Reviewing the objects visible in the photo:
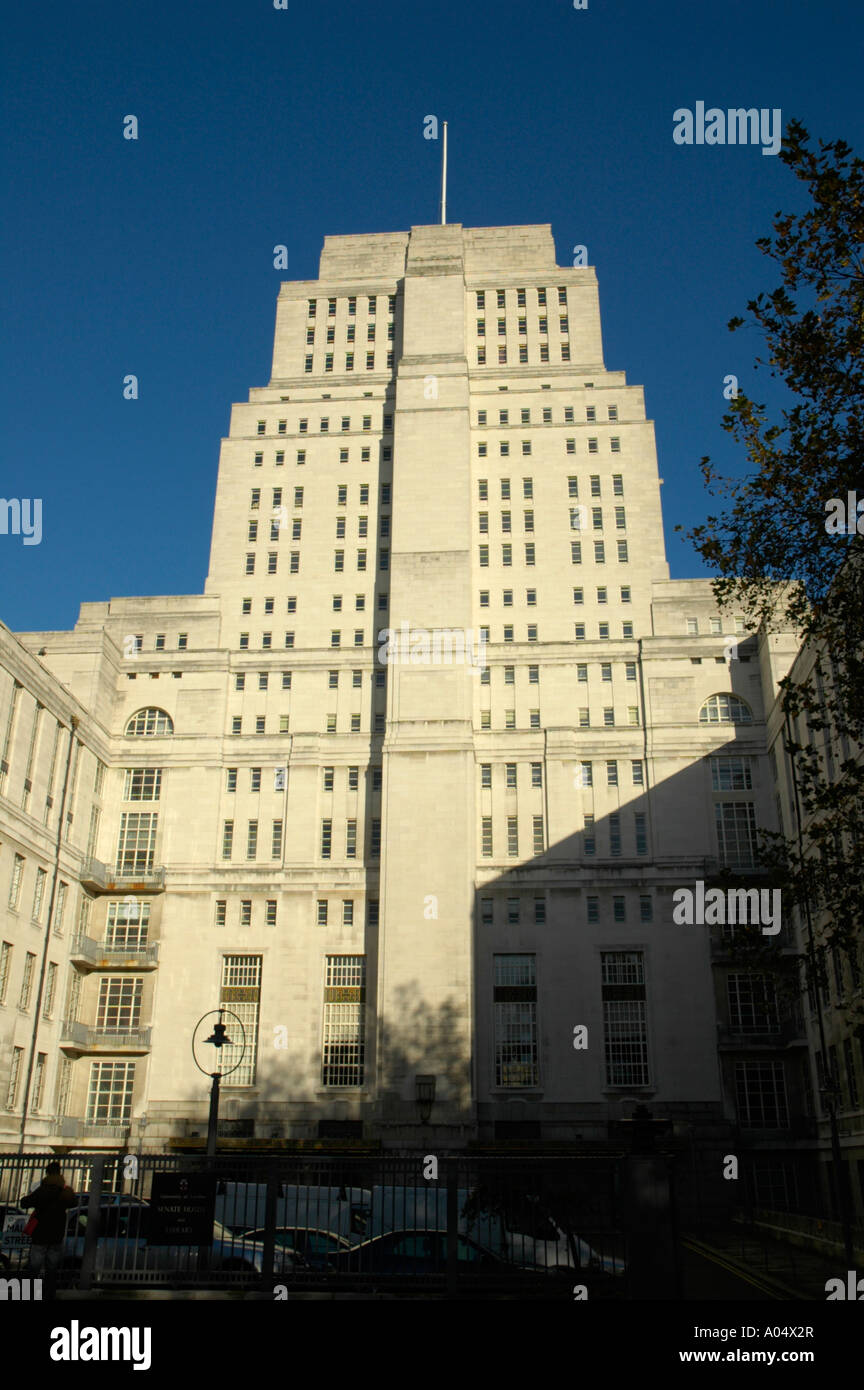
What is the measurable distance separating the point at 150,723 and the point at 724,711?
31.3 metres

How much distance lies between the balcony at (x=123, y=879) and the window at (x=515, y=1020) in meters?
17.7

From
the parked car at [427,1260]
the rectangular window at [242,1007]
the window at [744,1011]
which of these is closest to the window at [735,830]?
the window at [744,1011]

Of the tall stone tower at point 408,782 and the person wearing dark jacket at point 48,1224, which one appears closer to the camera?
the person wearing dark jacket at point 48,1224

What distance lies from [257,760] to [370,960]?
1246cm

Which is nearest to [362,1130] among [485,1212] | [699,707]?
[699,707]

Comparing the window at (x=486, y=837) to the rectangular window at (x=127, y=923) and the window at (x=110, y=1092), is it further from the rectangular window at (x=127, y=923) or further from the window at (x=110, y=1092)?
the rectangular window at (x=127, y=923)

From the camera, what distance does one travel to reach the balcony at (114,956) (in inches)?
2205

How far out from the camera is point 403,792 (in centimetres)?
5850

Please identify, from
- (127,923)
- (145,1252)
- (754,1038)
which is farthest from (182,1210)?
(127,923)

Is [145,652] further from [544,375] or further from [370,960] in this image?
[544,375]

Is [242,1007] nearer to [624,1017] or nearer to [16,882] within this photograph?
[16,882]

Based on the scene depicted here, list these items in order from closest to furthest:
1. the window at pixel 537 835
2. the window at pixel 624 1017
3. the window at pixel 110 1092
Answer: the window at pixel 110 1092 → the window at pixel 624 1017 → the window at pixel 537 835

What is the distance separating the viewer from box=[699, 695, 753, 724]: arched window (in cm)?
6073

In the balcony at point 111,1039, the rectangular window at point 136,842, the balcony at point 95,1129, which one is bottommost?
the balcony at point 95,1129
